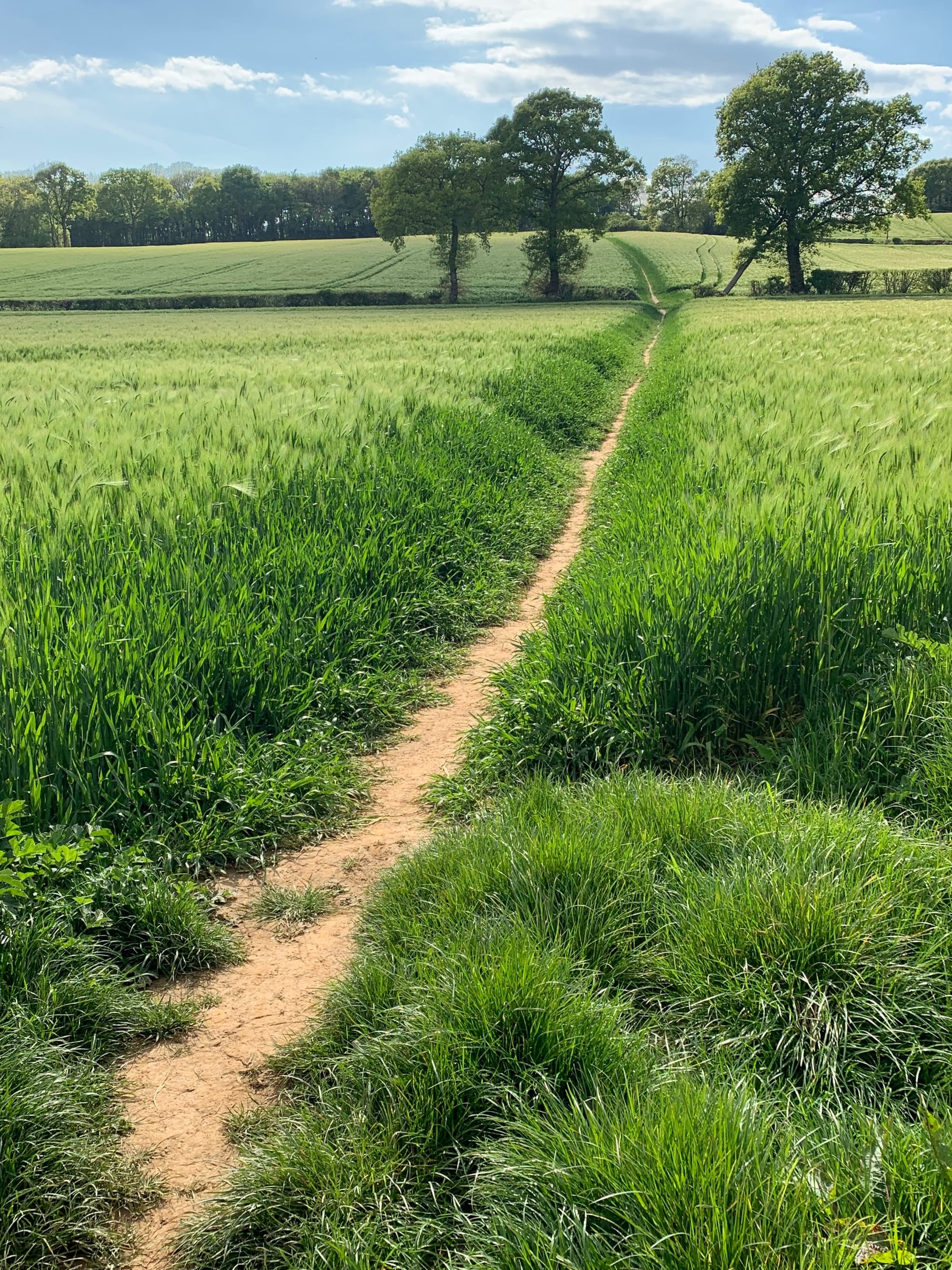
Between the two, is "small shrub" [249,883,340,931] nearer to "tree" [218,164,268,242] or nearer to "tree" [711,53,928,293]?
"tree" [711,53,928,293]

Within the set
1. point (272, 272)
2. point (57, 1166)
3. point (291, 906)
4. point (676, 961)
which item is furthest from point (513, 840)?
point (272, 272)

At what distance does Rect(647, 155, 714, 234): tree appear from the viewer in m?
121

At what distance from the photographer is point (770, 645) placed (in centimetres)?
411

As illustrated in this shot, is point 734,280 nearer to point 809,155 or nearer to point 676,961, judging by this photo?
point 809,155

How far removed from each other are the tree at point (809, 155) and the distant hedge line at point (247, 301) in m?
11.2

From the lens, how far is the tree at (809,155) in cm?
4722

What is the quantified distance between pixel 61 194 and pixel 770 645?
5548 inches

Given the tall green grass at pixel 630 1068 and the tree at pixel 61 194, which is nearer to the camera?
the tall green grass at pixel 630 1068

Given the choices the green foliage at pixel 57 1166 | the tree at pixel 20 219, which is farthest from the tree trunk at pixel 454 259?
the tree at pixel 20 219

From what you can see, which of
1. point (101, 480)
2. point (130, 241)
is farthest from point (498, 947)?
point (130, 241)

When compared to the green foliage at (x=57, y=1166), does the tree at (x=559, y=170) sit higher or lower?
higher

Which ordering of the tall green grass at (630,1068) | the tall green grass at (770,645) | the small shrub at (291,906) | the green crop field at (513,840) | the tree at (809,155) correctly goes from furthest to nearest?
the tree at (809,155) → the tall green grass at (770,645) → the small shrub at (291,906) → the green crop field at (513,840) → the tall green grass at (630,1068)

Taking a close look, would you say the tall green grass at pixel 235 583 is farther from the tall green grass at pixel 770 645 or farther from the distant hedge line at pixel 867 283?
the distant hedge line at pixel 867 283

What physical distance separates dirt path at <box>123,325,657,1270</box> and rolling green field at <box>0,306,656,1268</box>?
3.5 inches
